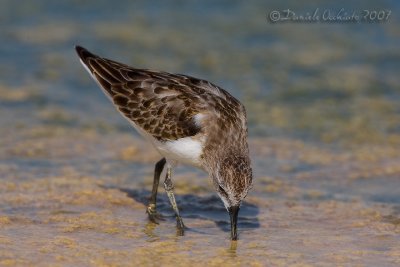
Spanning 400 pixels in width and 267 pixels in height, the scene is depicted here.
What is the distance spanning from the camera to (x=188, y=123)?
9.03 m

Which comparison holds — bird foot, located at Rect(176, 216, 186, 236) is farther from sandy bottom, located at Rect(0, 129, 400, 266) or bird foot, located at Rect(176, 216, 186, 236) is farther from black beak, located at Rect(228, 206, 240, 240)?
black beak, located at Rect(228, 206, 240, 240)

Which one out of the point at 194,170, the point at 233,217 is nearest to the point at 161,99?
the point at 233,217

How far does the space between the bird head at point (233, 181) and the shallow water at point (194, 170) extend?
380 millimetres

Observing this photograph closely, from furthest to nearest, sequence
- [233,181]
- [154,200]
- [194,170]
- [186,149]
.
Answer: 1. [194,170]
2. [154,200]
3. [186,149]
4. [233,181]

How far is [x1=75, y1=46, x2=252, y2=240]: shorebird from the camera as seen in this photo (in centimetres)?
854

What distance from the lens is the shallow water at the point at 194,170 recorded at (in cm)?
849

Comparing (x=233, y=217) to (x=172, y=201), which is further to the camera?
(x=172, y=201)

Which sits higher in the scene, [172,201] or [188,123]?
[188,123]

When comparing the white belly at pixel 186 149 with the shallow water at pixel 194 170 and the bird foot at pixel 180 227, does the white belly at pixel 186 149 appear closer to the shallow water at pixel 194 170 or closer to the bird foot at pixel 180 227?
the bird foot at pixel 180 227

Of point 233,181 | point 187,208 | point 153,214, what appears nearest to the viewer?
point 233,181

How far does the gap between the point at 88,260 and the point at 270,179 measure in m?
3.80

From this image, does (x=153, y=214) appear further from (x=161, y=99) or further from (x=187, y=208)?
(x=161, y=99)

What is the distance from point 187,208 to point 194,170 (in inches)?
57.5

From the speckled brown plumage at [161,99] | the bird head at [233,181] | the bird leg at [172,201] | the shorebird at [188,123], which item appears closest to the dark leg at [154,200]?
the shorebird at [188,123]
